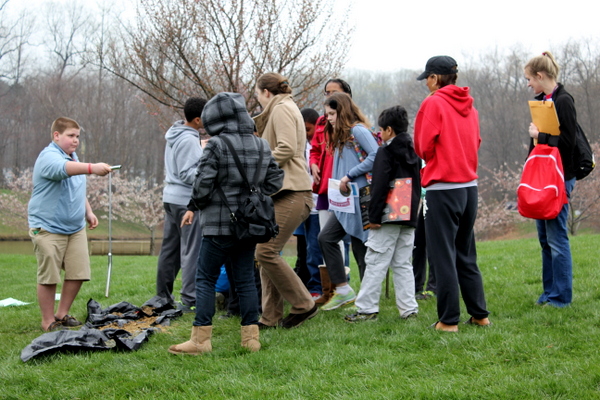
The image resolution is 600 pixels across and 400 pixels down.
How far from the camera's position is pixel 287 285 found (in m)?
4.94

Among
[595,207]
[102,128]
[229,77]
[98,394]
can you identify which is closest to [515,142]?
[595,207]

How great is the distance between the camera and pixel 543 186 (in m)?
4.98

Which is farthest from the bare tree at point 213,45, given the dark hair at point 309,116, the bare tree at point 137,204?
the bare tree at point 137,204

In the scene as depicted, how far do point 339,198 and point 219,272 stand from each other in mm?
1727

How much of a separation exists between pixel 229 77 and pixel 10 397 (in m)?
8.61

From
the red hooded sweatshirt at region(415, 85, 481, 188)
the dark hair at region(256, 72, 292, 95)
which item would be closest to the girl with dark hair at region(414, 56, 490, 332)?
the red hooded sweatshirt at region(415, 85, 481, 188)

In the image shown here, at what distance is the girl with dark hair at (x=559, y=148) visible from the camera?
16.5 feet

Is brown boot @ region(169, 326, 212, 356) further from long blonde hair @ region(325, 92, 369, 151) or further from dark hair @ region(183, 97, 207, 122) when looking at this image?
dark hair @ region(183, 97, 207, 122)

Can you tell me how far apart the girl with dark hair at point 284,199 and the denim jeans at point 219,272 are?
47 centimetres

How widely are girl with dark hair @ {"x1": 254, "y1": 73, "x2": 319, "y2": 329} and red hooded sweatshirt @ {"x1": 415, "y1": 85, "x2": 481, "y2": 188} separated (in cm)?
104

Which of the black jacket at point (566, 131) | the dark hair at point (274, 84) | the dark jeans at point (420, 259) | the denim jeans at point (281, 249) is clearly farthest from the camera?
the dark jeans at point (420, 259)

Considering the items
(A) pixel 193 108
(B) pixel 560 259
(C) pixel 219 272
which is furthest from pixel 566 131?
(A) pixel 193 108

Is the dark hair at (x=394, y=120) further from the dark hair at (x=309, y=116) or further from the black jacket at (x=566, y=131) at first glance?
the dark hair at (x=309, y=116)

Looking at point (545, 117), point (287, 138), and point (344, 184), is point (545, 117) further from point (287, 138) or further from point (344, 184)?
point (287, 138)
